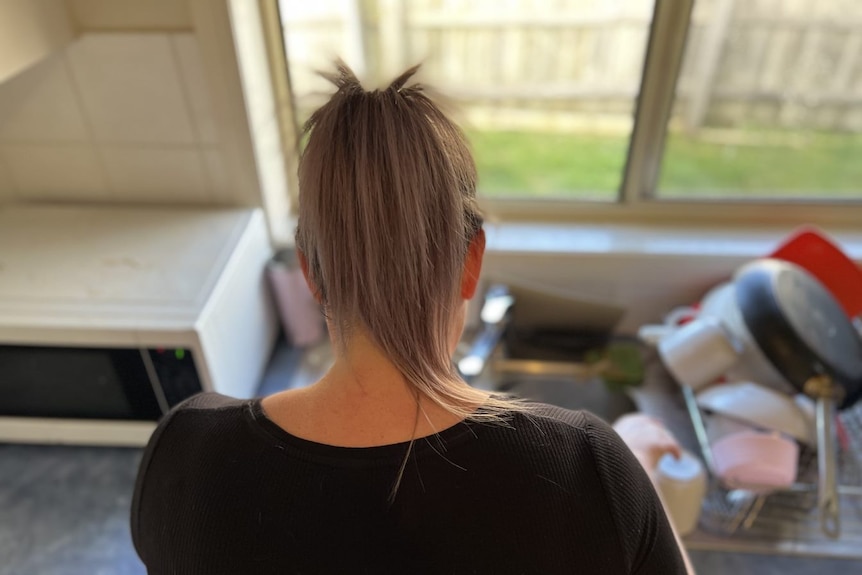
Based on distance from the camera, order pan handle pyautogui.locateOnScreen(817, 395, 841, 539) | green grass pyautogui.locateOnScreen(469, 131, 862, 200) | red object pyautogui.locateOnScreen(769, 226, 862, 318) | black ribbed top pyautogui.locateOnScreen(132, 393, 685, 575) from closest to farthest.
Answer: black ribbed top pyautogui.locateOnScreen(132, 393, 685, 575) < pan handle pyautogui.locateOnScreen(817, 395, 841, 539) < red object pyautogui.locateOnScreen(769, 226, 862, 318) < green grass pyautogui.locateOnScreen(469, 131, 862, 200)

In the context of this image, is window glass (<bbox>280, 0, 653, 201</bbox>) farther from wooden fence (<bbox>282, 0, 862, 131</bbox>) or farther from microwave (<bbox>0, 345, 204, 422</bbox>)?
microwave (<bbox>0, 345, 204, 422</bbox>)

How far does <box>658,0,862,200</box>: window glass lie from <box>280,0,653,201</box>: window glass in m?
0.11

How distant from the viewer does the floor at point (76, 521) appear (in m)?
0.93

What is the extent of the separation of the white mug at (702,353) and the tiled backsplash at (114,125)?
2.70ft

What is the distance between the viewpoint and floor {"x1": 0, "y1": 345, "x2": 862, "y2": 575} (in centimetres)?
93

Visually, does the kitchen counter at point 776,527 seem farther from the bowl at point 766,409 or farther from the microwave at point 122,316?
the microwave at point 122,316

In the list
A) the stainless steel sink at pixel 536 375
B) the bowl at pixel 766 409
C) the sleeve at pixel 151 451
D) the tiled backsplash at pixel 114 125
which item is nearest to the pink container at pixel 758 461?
the bowl at pixel 766 409

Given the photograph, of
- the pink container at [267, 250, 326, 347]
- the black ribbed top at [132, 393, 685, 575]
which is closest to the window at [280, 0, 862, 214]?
the pink container at [267, 250, 326, 347]

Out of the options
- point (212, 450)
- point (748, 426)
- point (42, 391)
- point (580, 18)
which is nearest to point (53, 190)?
point (42, 391)

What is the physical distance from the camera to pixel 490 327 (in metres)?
1.10

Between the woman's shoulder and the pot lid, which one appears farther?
the pot lid

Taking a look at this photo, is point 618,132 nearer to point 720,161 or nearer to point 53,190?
point 720,161

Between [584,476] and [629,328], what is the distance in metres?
0.82

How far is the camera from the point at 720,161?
4.47 feet
